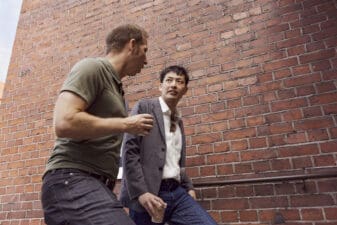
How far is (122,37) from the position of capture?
1.52 metres

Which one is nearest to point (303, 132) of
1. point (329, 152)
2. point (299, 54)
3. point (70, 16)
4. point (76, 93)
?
point (329, 152)

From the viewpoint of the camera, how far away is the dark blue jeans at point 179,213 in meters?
1.70

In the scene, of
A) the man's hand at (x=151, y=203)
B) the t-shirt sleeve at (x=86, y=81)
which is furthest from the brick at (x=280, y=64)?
the t-shirt sleeve at (x=86, y=81)

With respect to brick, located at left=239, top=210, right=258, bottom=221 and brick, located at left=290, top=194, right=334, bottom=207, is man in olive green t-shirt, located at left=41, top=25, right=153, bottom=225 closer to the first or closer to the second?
brick, located at left=239, top=210, right=258, bottom=221

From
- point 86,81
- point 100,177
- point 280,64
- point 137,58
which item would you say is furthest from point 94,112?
point 280,64

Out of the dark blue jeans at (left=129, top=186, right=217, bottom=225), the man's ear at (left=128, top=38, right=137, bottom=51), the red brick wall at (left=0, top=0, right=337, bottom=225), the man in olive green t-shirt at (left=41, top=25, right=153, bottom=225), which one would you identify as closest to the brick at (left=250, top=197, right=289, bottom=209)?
the red brick wall at (left=0, top=0, right=337, bottom=225)

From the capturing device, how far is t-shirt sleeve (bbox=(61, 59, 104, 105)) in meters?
1.17

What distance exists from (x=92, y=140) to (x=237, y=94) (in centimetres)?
142

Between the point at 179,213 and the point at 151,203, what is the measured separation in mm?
296

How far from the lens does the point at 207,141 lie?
2334 mm

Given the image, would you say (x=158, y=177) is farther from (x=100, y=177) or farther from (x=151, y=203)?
(x=100, y=177)

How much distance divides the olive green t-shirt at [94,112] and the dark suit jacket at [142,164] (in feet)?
1.05

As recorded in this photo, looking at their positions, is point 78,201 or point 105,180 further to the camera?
point 105,180

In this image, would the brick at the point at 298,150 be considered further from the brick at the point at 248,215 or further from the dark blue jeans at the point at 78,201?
the dark blue jeans at the point at 78,201
